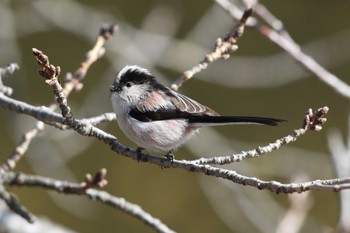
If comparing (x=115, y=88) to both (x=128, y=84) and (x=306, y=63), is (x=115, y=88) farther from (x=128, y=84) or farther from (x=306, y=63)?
(x=306, y=63)

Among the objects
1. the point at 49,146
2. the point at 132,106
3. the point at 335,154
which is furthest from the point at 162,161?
the point at 49,146

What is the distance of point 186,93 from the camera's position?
566cm

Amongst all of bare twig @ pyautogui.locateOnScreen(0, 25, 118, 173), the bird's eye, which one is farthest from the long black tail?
bare twig @ pyautogui.locateOnScreen(0, 25, 118, 173)

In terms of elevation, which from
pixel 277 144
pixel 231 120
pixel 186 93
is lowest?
pixel 277 144

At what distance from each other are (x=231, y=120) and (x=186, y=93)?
3.09 m

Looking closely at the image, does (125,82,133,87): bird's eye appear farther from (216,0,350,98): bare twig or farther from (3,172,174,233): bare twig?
(216,0,350,98): bare twig

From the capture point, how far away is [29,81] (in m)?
5.89

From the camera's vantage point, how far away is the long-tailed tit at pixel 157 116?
2863 millimetres

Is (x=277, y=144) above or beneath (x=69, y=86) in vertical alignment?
beneath

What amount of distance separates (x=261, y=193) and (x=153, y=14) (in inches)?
62.8

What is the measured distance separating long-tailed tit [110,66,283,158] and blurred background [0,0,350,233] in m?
1.67

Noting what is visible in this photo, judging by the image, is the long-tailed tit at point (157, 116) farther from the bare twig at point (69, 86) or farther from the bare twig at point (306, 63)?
the bare twig at point (306, 63)

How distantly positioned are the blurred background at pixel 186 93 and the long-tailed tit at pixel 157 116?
1.67m

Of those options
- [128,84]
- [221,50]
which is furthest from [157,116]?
[221,50]
